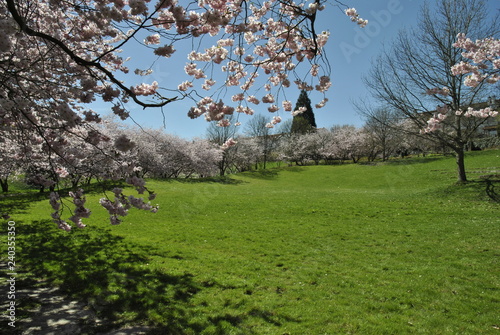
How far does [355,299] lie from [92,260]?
235 inches

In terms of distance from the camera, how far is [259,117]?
164 ft

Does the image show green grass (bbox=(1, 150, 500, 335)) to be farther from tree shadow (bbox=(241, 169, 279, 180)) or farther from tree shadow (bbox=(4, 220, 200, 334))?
tree shadow (bbox=(241, 169, 279, 180))

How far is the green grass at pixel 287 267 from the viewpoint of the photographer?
428 centimetres

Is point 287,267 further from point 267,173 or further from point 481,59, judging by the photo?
point 267,173

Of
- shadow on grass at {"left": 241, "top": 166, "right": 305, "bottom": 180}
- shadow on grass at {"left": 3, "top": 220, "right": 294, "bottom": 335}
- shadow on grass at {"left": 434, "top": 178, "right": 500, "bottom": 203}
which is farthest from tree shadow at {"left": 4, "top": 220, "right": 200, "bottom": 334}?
shadow on grass at {"left": 241, "top": 166, "right": 305, "bottom": 180}

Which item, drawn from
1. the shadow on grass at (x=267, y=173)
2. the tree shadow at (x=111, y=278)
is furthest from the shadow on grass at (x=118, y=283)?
the shadow on grass at (x=267, y=173)

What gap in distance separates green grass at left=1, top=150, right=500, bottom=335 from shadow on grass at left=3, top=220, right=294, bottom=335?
0.09 ft

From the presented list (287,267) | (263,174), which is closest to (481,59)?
(287,267)

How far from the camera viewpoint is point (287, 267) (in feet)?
21.2

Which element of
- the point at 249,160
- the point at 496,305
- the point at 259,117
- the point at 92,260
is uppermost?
the point at 259,117

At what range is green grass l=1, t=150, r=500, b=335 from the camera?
428 cm

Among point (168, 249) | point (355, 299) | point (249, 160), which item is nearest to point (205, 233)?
point (168, 249)

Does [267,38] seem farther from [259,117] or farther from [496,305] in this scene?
[259,117]

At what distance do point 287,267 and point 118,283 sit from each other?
3616 mm
